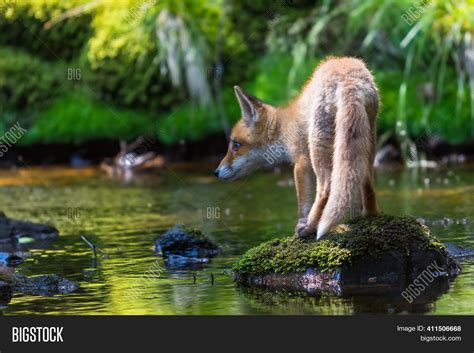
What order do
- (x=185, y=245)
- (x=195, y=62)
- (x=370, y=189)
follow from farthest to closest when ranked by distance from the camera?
(x=195, y=62) → (x=185, y=245) → (x=370, y=189)

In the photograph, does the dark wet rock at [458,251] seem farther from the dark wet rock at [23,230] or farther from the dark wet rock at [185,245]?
the dark wet rock at [23,230]

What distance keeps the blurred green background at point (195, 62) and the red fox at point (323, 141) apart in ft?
25.7

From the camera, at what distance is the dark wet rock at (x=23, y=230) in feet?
41.6

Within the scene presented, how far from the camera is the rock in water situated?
9047mm

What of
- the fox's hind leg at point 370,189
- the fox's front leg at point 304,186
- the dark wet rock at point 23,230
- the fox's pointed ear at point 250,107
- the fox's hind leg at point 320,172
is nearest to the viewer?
the fox's hind leg at point 370,189

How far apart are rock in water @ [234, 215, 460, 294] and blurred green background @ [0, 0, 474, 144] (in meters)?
9.02

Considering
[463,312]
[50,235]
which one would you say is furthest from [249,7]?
[463,312]

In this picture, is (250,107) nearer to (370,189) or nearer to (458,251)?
(370,189)

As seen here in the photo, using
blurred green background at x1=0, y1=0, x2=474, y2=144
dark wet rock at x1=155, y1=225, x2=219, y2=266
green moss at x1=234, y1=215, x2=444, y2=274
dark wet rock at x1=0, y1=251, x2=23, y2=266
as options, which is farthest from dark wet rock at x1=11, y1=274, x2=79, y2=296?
blurred green background at x1=0, y1=0, x2=474, y2=144

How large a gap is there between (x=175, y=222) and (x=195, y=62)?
7.17m

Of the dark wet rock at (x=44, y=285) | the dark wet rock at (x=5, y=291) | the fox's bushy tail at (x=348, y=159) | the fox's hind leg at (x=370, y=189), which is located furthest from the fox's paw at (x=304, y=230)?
the dark wet rock at (x=5, y=291)

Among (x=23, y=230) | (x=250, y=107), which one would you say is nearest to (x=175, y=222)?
(x=23, y=230)

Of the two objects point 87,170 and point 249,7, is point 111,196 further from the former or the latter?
point 249,7

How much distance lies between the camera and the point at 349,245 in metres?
9.09
